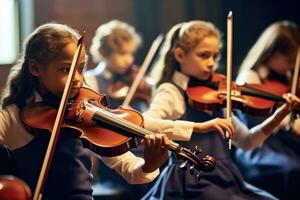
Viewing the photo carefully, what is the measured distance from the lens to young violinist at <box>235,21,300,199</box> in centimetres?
222

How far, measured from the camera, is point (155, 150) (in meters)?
1.45

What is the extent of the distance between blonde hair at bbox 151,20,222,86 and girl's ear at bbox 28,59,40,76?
0.52 metres

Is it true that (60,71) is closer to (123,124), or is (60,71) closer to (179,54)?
(123,124)

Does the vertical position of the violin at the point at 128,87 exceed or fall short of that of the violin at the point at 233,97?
it falls short

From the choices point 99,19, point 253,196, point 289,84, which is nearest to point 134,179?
point 253,196

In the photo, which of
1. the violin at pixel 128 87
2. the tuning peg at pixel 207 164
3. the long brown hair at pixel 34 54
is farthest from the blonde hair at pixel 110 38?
the tuning peg at pixel 207 164

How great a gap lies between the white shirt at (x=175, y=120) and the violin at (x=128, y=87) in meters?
0.63

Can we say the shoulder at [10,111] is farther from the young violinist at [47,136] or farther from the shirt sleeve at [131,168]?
the shirt sleeve at [131,168]

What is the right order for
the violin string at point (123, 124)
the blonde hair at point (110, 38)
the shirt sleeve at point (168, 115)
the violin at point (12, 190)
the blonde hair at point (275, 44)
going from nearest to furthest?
the violin at point (12, 190), the violin string at point (123, 124), the shirt sleeve at point (168, 115), the blonde hair at point (275, 44), the blonde hair at point (110, 38)

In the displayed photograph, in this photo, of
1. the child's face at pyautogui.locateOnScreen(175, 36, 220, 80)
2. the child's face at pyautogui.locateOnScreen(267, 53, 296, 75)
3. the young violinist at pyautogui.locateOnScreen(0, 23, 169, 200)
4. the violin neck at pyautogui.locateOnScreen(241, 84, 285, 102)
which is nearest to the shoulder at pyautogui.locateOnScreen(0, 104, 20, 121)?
the young violinist at pyautogui.locateOnScreen(0, 23, 169, 200)

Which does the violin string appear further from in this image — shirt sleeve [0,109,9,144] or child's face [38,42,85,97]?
shirt sleeve [0,109,9,144]

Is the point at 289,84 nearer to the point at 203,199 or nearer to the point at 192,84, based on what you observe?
the point at 192,84

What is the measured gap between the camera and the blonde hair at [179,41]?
1.96 m

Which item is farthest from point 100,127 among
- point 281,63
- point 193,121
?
point 281,63
